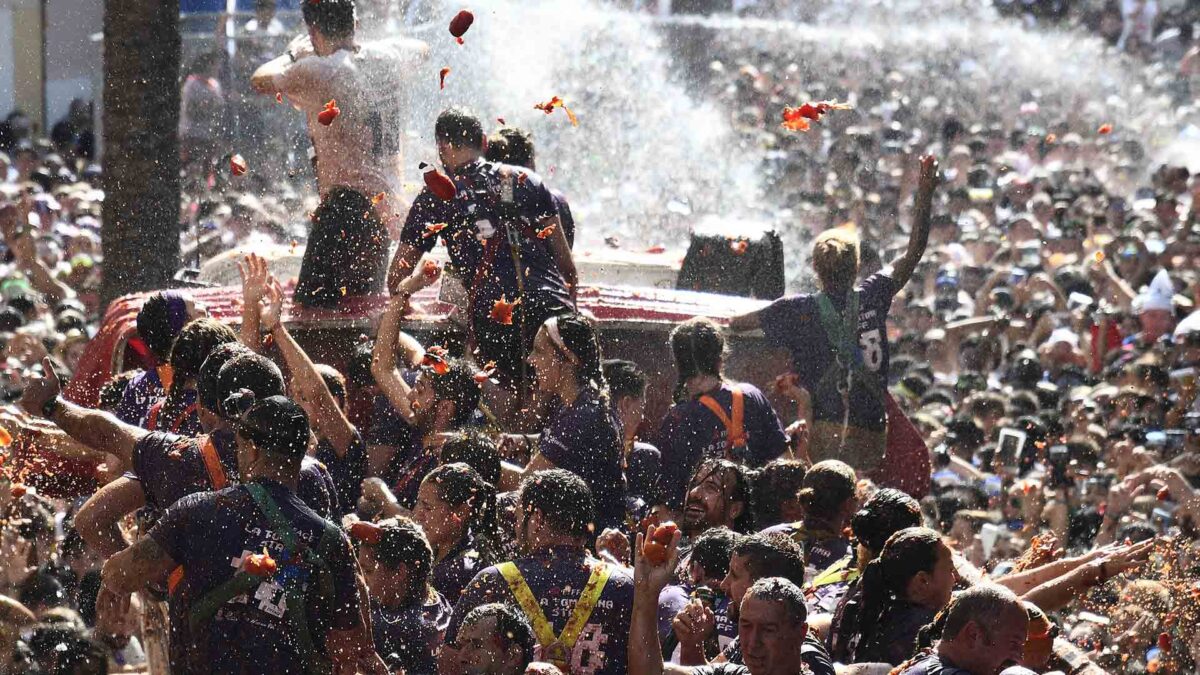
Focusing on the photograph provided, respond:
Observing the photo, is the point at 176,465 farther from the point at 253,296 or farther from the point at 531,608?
the point at 253,296

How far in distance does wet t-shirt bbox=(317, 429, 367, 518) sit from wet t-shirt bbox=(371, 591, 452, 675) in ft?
3.87

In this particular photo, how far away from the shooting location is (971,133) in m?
19.9

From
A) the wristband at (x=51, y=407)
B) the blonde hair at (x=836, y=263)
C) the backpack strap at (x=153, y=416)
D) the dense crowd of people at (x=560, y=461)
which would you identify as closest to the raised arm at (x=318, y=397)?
the dense crowd of people at (x=560, y=461)

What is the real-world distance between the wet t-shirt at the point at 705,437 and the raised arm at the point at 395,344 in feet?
3.34

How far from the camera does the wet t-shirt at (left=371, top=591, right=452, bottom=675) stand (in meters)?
5.82

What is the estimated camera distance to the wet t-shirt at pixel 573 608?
541 cm

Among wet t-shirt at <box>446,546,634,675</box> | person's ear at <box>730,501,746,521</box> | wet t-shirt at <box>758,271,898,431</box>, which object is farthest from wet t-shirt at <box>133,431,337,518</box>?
wet t-shirt at <box>758,271,898,431</box>

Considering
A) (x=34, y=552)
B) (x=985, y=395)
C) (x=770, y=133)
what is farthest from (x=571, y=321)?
(x=770, y=133)

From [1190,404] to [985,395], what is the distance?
1.14 metres

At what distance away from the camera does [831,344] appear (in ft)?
28.4

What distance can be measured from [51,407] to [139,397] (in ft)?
3.38

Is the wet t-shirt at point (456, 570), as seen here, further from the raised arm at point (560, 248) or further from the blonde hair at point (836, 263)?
the blonde hair at point (836, 263)

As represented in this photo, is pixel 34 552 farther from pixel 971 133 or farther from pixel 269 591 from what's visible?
pixel 971 133

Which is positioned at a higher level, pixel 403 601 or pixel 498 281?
pixel 498 281
